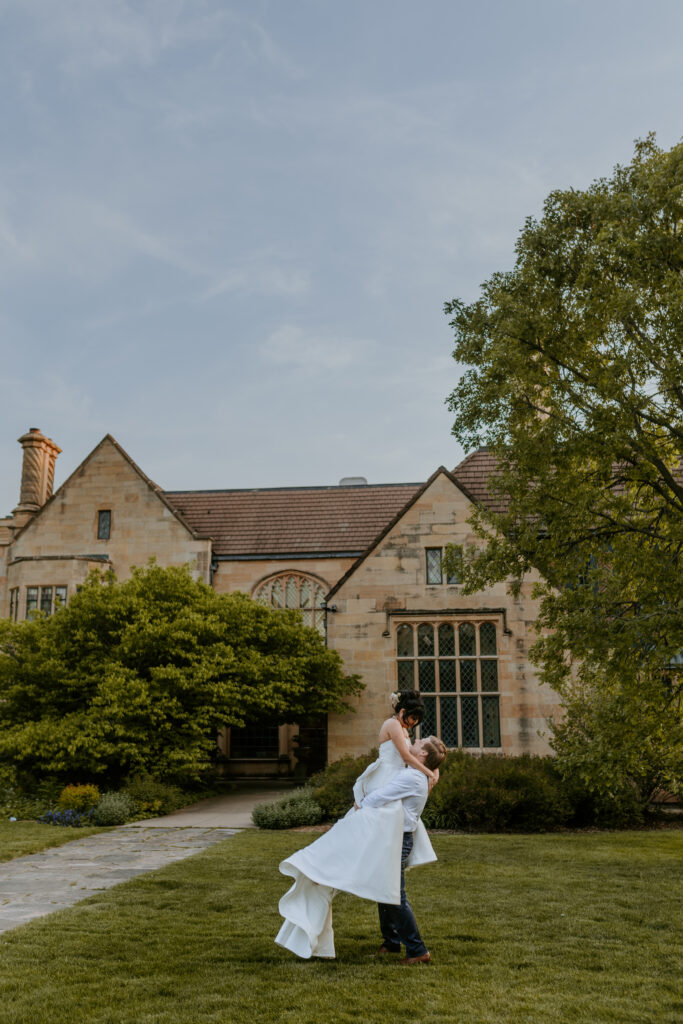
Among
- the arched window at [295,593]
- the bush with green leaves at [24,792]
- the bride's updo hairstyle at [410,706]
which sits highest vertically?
the arched window at [295,593]

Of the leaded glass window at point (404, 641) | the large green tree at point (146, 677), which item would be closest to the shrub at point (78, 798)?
the large green tree at point (146, 677)

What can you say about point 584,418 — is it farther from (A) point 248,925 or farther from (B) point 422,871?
(A) point 248,925

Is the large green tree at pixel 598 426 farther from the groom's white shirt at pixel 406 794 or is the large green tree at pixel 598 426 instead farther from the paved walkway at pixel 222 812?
the paved walkway at pixel 222 812

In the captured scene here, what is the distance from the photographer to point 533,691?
18844 millimetres

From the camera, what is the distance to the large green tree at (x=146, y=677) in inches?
659

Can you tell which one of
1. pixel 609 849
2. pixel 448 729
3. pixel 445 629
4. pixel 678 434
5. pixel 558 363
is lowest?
pixel 609 849

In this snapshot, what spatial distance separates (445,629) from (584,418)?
9.06 m

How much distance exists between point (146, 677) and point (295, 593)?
7.86 meters

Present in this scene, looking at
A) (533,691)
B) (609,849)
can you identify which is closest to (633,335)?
(609,849)

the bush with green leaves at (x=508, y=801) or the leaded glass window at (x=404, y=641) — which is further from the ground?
the leaded glass window at (x=404, y=641)

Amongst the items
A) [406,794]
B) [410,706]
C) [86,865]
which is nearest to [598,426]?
[410,706]

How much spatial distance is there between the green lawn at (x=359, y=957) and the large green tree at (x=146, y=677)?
7438mm

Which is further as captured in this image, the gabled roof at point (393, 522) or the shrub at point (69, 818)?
the gabled roof at point (393, 522)

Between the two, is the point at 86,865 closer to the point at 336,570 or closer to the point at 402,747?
the point at 402,747
